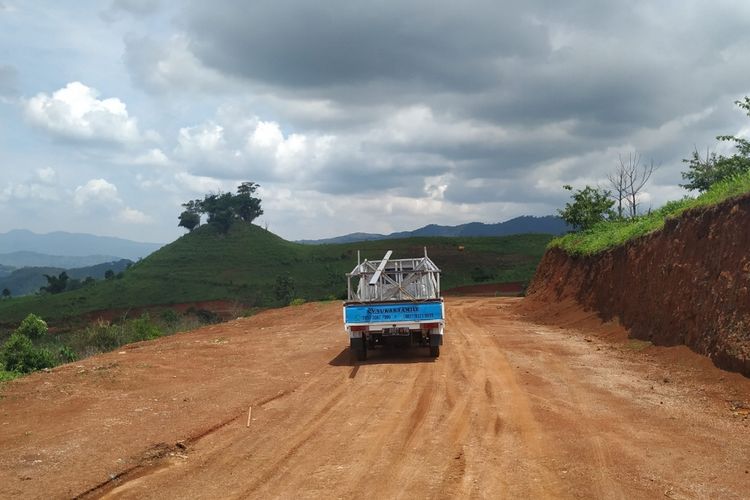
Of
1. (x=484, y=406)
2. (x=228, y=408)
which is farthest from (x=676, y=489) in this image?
(x=228, y=408)

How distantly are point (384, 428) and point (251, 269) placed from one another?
250ft

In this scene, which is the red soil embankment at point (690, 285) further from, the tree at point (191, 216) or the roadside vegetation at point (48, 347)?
the tree at point (191, 216)

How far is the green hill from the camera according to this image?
224ft

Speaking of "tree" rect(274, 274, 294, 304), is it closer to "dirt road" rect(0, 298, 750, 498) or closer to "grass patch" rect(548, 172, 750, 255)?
"grass patch" rect(548, 172, 750, 255)

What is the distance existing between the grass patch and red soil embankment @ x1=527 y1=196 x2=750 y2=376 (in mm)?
265

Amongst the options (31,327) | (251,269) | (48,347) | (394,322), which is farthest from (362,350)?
(251,269)

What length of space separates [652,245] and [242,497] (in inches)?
552

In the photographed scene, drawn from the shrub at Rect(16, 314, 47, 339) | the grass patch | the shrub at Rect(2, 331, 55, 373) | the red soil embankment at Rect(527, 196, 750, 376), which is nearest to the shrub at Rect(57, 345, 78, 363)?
the shrub at Rect(2, 331, 55, 373)

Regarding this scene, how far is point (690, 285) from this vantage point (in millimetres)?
12766

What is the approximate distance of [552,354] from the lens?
1378 centimetres

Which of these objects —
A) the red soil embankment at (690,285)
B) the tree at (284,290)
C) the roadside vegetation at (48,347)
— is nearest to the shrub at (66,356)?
the roadside vegetation at (48,347)

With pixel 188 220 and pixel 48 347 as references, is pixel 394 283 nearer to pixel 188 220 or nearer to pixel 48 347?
pixel 48 347

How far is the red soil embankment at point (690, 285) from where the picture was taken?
34.0ft

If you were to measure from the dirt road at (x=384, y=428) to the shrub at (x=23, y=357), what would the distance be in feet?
13.3
